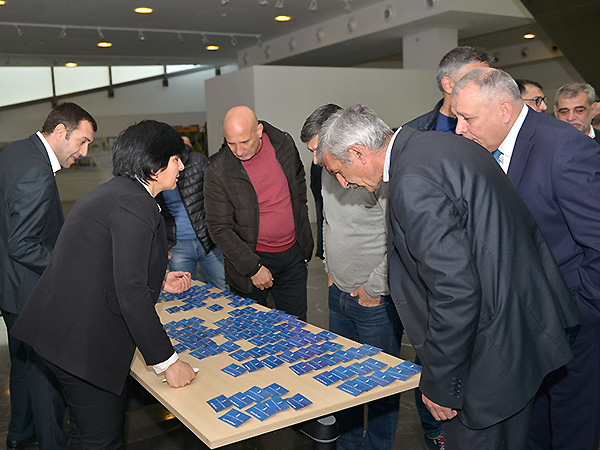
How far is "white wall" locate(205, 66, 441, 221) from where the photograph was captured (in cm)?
933

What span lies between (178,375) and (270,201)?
156 cm

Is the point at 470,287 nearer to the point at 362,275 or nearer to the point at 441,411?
the point at 441,411

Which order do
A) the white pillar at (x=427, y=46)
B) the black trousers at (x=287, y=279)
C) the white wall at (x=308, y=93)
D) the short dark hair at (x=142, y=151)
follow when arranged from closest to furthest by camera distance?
the short dark hair at (x=142, y=151)
the black trousers at (x=287, y=279)
the white wall at (x=308, y=93)
the white pillar at (x=427, y=46)

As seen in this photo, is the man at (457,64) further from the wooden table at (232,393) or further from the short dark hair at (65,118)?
the short dark hair at (65,118)

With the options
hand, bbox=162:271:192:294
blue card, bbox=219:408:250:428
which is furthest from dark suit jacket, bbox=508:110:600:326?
hand, bbox=162:271:192:294

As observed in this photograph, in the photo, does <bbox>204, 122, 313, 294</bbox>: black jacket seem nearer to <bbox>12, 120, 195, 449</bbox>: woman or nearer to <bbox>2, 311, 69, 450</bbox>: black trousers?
<bbox>2, 311, 69, 450</bbox>: black trousers

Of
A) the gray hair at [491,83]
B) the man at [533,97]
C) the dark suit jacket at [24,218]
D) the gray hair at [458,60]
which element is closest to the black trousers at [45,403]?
the dark suit jacket at [24,218]

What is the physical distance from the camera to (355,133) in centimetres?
170

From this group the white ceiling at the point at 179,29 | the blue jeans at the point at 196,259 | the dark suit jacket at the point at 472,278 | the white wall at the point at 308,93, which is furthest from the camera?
the white wall at the point at 308,93

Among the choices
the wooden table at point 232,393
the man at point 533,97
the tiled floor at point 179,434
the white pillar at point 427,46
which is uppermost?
the white pillar at point 427,46

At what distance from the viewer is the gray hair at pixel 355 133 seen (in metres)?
1.70

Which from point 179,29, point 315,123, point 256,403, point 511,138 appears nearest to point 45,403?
point 256,403

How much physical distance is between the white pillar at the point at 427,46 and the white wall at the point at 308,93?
0.24 meters

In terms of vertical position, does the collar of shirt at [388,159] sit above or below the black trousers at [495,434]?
above
